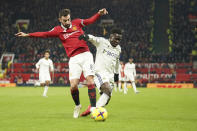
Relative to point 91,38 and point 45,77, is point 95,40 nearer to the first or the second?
point 91,38

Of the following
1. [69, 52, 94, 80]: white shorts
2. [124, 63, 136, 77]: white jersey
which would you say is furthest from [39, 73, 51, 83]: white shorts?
[69, 52, 94, 80]: white shorts

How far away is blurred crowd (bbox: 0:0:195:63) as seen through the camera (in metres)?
34.8

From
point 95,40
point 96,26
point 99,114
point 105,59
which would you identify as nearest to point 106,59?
point 105,59

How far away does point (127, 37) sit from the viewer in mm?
37469

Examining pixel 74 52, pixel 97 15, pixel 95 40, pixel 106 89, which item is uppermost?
pixel 97 15

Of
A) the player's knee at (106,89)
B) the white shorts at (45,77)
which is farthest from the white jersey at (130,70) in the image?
the player's knee at (106,89)

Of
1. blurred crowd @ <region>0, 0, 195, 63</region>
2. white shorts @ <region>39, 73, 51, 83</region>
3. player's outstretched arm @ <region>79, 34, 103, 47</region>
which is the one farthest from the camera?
blurred crowd @ <region>0, 0, 195, 63</region>

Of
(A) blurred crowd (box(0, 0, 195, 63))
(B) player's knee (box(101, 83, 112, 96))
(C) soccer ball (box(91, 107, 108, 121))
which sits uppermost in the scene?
(A) blurred crowd (box(0, 0, 195, 63))

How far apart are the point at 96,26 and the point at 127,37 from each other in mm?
4543

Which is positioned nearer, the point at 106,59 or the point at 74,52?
the point at 74,52

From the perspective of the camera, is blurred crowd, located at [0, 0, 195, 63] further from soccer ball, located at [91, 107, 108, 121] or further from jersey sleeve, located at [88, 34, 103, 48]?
soccer ball, located at [91, 107, 108, 121]

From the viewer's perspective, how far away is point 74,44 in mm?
7941

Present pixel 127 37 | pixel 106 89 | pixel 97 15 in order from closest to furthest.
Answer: pixel 106 89, pixel 97 15, pixel 127 37

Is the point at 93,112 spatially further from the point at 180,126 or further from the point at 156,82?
the point at 156,82
